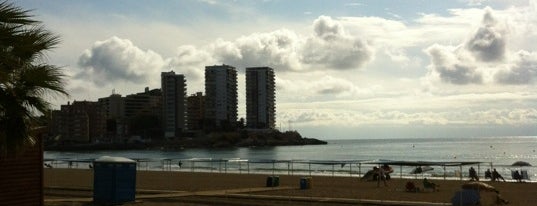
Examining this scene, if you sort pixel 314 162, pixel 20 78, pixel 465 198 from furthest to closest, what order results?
1. pixel 314 162
2. pixel 465 198
3. pixel 20 78

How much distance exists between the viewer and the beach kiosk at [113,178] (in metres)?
22.3

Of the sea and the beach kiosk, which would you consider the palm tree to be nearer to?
the beach kiosk

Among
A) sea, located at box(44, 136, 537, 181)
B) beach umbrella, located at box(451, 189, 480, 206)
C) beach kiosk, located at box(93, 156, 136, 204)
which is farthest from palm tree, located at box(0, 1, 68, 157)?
sea, located at box(44, 136, 537, 181)

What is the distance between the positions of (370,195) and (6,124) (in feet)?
66.1

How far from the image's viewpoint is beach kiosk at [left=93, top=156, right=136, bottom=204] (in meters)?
22.3

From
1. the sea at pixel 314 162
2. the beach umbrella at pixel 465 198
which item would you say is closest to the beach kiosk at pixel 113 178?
the beach umbrella at pixel 465 198

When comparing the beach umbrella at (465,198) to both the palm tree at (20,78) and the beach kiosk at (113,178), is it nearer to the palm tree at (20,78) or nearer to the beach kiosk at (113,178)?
the beach kiosk at (113,178)

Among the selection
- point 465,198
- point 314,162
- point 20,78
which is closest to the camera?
point 20,78

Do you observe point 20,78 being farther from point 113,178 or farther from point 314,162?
point 314,162

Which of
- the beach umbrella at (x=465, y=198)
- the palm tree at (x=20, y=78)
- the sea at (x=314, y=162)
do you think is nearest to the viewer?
the palm tree at (x=20, y=78)

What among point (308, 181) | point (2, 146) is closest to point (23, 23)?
point (2, 146)

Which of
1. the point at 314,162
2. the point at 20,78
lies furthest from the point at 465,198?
the point at 314,162

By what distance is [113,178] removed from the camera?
22.3m

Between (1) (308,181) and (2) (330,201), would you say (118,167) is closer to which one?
(2) (330,201)
